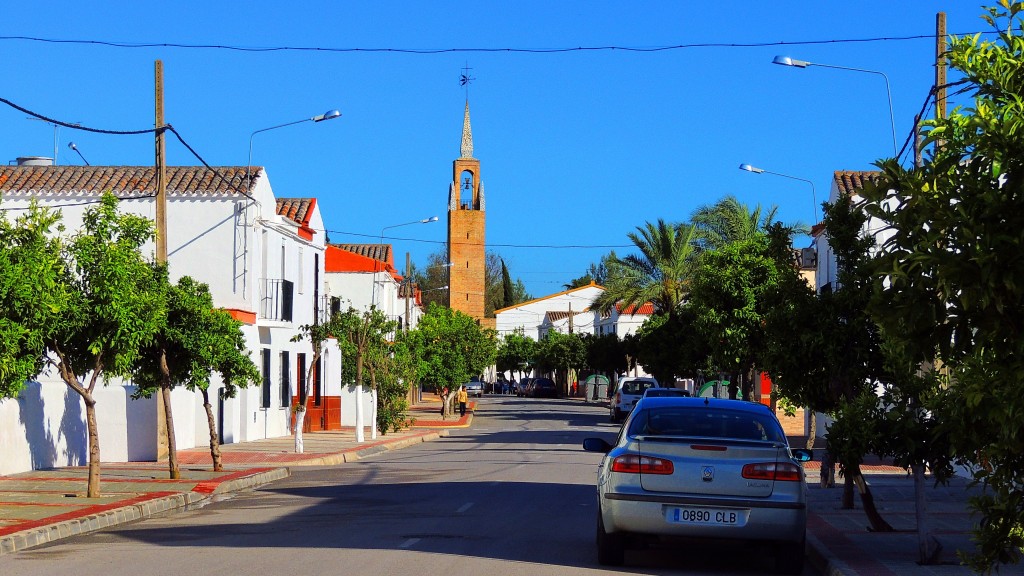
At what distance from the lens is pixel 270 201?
36.3 metres

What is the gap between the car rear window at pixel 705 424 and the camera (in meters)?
11.2

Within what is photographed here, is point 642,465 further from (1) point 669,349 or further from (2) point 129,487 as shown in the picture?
(1) point 669,349

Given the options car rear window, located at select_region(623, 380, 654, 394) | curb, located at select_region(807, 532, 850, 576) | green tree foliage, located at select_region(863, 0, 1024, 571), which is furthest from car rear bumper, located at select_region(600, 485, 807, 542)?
car rear window, located at select_region(623, 380, 654, 394)

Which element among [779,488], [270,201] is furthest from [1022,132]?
[270,201]

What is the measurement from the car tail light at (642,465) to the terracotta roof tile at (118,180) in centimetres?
2484

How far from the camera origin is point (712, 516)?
34.0 ft

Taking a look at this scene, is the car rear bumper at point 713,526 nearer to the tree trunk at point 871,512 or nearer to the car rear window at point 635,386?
the tree trunk at point 871,512

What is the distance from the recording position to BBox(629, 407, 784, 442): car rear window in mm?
11172

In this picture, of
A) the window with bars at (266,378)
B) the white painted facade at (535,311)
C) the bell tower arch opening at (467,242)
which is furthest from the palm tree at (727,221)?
the white painted facade at (535,311)

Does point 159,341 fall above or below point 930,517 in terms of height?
above

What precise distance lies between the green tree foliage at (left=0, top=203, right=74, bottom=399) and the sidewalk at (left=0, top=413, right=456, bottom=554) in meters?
1.83

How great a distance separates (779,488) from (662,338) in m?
39.4

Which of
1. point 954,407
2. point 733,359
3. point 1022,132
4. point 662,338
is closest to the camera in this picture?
point 1022,132

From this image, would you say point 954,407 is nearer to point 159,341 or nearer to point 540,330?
A: point 159,341
